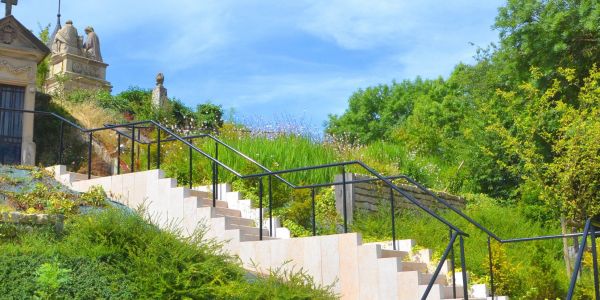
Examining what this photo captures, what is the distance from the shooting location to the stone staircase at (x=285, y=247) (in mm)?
10984

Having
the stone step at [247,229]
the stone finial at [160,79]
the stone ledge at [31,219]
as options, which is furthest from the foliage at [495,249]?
the stone finial at [160,79]

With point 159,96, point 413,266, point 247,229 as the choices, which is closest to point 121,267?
point 247,229

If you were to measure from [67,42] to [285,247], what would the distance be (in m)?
21.1

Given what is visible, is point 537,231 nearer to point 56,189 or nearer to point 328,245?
point 328,245

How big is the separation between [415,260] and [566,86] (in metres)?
11.9

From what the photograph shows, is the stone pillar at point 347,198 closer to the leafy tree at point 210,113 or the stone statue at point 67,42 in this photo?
the leafy tree at point 210,113

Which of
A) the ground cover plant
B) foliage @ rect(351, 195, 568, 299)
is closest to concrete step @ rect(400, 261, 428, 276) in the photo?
foliage @ rect(351, 195, 568, 299)

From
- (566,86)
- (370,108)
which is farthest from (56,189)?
(370,108)

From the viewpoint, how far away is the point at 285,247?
1180 centimetres

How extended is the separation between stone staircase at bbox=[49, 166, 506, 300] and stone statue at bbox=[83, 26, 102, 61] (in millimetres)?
17557

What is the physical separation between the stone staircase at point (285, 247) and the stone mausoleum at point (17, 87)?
15.0 ft

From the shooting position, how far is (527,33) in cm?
2347

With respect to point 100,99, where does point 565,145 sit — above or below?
below

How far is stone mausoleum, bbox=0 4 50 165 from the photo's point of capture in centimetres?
1848
